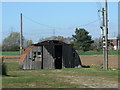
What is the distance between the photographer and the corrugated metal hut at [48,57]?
31.2 metres

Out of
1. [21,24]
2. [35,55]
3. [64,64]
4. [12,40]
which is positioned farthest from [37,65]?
[12,40]

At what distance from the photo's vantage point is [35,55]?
31.6 meters

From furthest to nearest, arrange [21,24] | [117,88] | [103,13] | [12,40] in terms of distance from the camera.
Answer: [12,40] → [21,24] → [103,13] → [117,88]

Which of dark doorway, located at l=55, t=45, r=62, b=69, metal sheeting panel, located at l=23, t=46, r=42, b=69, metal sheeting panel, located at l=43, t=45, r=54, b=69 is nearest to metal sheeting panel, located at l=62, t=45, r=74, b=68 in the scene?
dark doorway, located at l=55, t=45, r=62, b=69

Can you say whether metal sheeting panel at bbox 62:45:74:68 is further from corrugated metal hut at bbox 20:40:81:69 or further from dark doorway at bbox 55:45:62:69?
dark doorway at bbox 55:45:62:69

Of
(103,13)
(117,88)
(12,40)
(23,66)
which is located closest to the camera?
(117,88)

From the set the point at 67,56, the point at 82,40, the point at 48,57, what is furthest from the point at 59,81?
the point at 82,40

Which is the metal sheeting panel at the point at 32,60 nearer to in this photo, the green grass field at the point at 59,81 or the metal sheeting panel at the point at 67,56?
the metal sheeting panel at the point at 67,56

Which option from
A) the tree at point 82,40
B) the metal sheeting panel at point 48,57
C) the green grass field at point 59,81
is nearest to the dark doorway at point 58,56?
the metal sheeting panel at point 48,57

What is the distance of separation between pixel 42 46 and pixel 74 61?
4.11 meters

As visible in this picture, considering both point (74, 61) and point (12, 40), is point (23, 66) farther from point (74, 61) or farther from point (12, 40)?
point (12, 40)

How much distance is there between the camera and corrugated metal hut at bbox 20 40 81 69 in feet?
102

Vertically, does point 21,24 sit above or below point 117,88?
above

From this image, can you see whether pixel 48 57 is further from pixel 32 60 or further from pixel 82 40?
pixel 82 40
